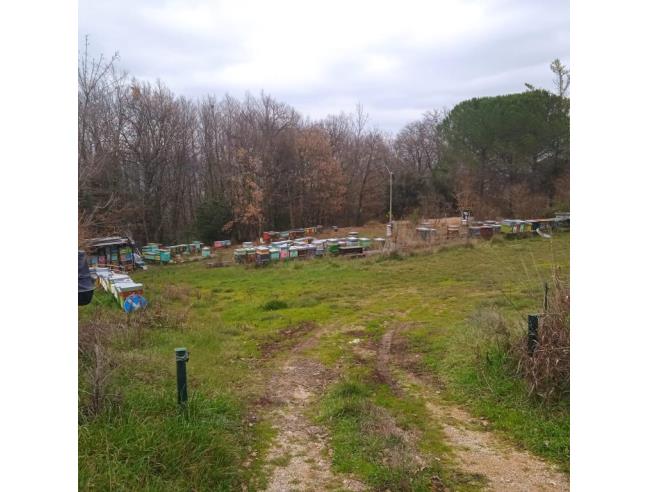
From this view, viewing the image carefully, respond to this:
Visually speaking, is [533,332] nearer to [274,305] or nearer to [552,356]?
[552,356]

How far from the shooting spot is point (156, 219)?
82.4 ft

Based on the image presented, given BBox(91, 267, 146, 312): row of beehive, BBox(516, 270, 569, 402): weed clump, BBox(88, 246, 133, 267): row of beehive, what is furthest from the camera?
BBox(88, 246, 133, 267): row of beehive

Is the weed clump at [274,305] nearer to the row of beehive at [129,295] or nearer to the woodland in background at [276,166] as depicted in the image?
the row of beehive at [129,295]

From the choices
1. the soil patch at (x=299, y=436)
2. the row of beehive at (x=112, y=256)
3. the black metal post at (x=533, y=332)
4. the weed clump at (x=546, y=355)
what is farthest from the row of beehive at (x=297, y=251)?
the black metal post at (x=533, y=332)

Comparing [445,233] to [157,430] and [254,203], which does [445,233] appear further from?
[157,430]

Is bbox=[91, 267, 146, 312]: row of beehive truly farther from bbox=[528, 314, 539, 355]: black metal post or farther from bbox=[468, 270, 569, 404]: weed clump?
bbox=[528, 314, 539, 355]: black metal post

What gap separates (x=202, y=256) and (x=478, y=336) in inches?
623

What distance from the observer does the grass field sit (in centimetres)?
343

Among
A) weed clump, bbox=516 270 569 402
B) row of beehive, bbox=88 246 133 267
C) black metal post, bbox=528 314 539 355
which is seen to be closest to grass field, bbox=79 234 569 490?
weed clump, bbox=516 270 569 402

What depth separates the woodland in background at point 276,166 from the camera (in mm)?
24109

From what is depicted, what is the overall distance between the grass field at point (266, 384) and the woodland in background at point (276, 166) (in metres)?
14.3

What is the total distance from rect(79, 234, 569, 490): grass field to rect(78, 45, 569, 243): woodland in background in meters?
14.3

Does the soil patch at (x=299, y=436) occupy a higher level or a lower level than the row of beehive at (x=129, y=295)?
lower
